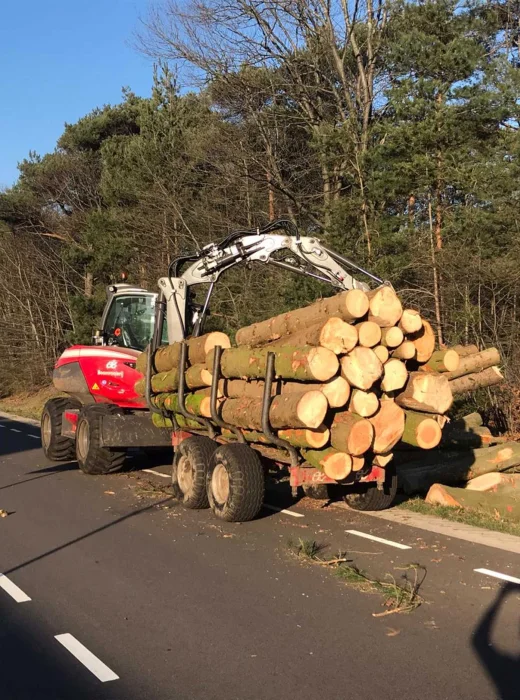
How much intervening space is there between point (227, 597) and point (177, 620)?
0.64m

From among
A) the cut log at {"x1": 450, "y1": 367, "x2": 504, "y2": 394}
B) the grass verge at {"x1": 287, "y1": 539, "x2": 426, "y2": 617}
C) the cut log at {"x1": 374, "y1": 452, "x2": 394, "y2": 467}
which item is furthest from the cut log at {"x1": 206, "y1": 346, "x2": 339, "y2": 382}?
the cut log at {"x1": 450, "y1": 367, "x2": 504, "y2": 394}

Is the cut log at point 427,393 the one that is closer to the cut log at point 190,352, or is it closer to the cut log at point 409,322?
the cut log at point 409,322

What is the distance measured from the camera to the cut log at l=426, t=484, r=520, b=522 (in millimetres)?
9523

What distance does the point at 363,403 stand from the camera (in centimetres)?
768

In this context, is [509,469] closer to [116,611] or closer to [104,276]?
[116,611]

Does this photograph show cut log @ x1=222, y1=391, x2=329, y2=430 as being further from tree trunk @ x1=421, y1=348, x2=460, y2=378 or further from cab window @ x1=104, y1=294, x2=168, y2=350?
cab window @ x1=104, y1=294, x2=168, y2=350

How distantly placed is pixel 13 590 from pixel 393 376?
4221 mm

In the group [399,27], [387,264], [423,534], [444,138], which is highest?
[399,27]

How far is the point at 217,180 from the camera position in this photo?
24.0 m

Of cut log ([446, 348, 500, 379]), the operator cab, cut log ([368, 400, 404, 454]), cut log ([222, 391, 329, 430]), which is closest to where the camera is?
cut log ([222, 391, 329, 430])

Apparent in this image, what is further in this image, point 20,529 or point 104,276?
point 104,276

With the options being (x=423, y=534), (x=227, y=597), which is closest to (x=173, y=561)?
(x=227, y=597)

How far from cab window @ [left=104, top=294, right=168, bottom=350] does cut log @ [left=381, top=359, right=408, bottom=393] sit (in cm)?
576

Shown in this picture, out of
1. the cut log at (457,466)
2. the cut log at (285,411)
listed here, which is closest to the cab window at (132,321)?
the cut log at (285,411)
